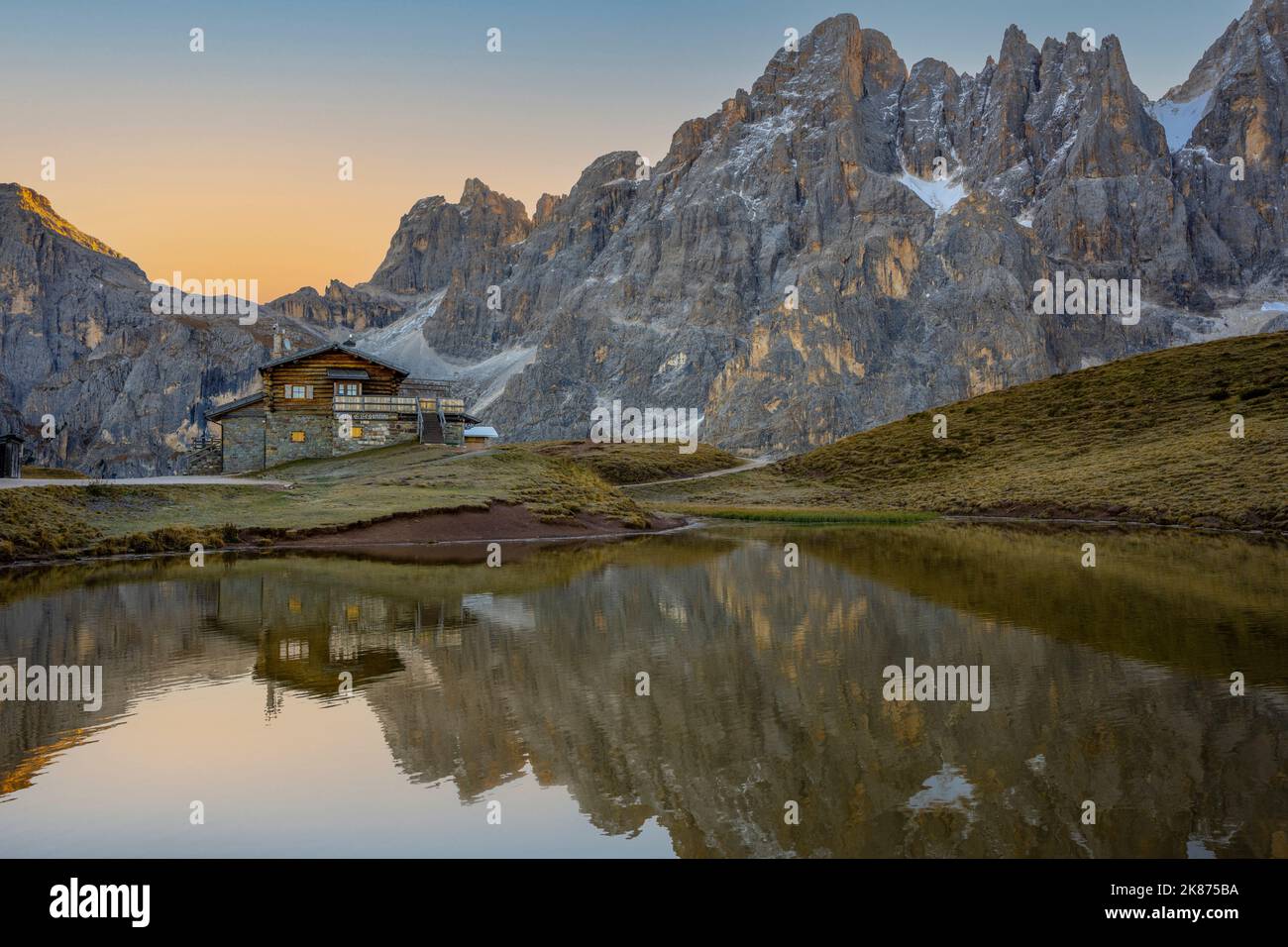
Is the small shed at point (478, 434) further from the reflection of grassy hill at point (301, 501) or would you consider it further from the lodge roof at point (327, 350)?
the reflection of grassy hill at point (301, 501)

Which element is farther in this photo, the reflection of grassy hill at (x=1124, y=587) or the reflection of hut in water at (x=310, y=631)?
the reflection of grassy hill at (x=1124, y=587)

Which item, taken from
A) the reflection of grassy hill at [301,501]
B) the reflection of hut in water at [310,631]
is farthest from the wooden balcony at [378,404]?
the reflection of hut in water at [310,631]

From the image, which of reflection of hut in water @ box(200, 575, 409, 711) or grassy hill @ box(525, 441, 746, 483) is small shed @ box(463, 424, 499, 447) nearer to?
grassy hill @ box(525, 441, 746, 483)

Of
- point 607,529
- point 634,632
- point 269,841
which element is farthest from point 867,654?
point 607,529

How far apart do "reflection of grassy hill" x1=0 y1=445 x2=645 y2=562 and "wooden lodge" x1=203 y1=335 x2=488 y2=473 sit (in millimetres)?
5114

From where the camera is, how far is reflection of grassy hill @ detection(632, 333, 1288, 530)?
60.0 meters

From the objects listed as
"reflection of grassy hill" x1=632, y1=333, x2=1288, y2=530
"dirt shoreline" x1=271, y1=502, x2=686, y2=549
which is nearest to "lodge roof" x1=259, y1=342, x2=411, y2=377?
"dirt shoreline" x1=271, y1=502, x2=686, y2=549

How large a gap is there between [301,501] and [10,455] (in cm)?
2552

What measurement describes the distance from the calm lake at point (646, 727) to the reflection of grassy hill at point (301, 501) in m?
12.2

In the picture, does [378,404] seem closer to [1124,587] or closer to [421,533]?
→ [421,533]

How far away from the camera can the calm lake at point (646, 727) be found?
8.43 meters

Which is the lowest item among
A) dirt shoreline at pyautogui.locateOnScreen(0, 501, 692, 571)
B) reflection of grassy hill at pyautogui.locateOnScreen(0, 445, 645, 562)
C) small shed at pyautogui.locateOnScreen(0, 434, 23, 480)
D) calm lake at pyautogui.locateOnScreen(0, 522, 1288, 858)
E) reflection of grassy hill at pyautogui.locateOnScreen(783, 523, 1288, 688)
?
calm lake at pyautogui.locateOnScreen(0, 522, 1288, 858)
